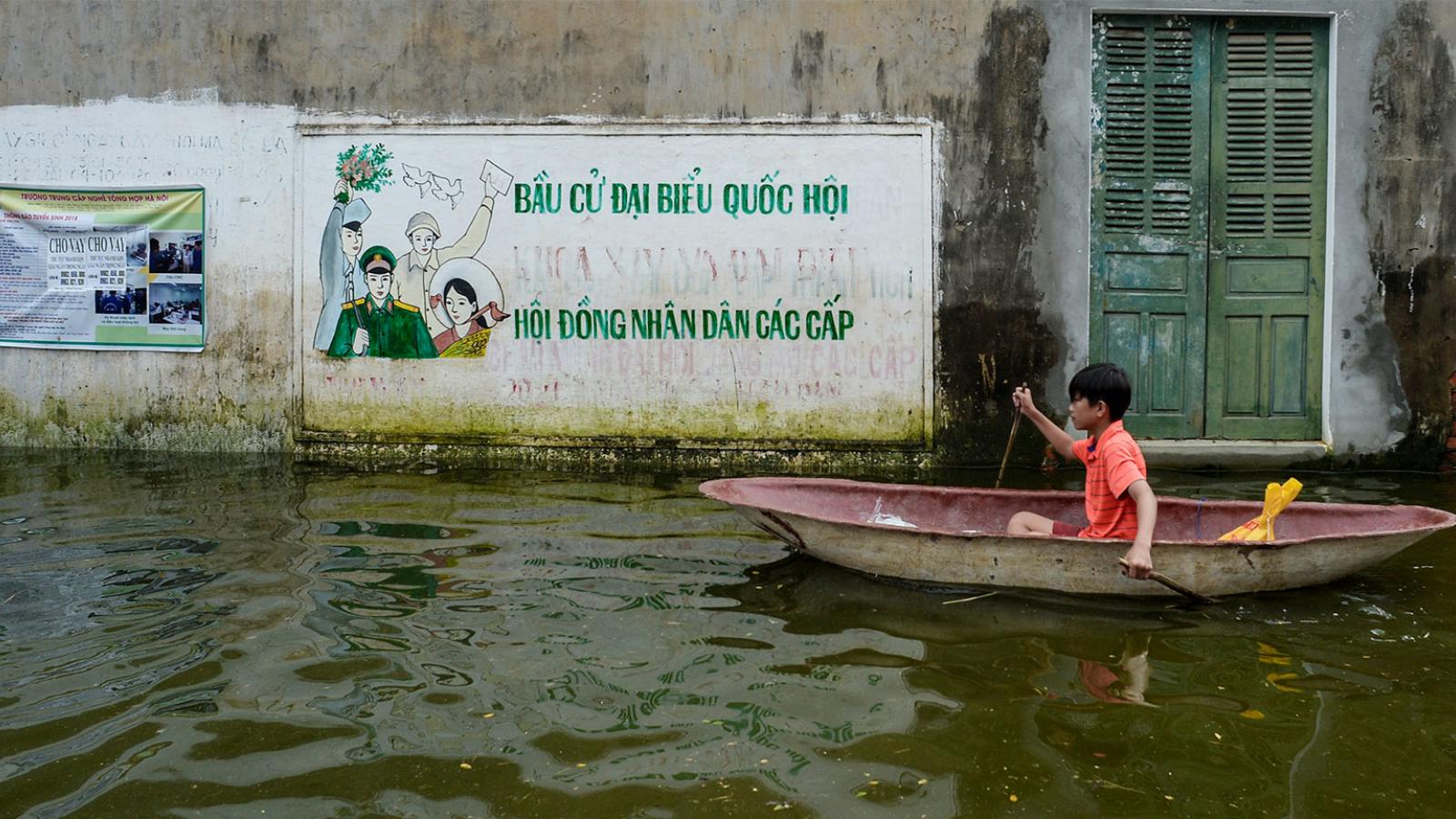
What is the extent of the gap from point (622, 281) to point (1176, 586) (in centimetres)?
492

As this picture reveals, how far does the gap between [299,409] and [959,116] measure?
17.8 ft

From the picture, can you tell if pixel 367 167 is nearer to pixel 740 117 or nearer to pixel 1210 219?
pixel 740 117

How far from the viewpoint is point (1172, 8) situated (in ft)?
27.2

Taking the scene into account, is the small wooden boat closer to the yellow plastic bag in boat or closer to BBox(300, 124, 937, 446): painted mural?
the yellow plastic bag in boat

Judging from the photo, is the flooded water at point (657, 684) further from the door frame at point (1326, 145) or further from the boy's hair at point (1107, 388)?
the door frame at point (1326, 145)

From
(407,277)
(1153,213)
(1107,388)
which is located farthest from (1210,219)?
(407,277)

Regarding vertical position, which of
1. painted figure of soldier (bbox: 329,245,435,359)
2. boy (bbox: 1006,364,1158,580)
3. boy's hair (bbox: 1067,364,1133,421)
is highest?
painted figure of soldier (bbox: 329,245,435,359)

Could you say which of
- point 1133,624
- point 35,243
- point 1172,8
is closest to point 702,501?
point 1133,624

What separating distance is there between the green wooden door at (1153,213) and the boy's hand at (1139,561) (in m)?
3.85

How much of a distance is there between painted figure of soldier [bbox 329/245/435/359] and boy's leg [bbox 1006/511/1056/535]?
4.82 m

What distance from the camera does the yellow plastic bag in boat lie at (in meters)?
5.39

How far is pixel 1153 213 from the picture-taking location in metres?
8.45

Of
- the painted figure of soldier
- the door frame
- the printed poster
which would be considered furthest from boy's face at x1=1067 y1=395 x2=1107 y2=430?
the printed poster

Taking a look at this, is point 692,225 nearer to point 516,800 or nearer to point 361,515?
point 361,515
